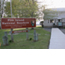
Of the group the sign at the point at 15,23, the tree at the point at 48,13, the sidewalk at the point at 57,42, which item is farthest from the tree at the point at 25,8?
the sidewalk at the point at 57,42

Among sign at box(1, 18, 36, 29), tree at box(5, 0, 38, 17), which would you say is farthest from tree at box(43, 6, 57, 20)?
sign at box(1, 18, 36, 29)

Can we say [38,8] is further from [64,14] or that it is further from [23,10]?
[64,14]

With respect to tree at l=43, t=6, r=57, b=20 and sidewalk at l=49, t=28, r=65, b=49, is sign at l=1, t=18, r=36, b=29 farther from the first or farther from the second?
tree at l=43, t=6, r=57, b=20

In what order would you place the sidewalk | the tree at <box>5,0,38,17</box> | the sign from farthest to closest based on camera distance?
the tree at <box>5,0,38,17</box>, the sign, the sidewalk

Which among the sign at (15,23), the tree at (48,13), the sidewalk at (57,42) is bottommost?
the sidewalk at (57,42)

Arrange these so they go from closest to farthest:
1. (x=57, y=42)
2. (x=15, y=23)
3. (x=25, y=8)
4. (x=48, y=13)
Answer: (x=57, y=42) < (x=15, y=23) < (x=25, y=8) < (x=48, y=13)

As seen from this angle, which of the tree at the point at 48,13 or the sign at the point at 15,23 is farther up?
the tree at the point at 48,13

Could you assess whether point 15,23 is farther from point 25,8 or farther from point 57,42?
point 25,8

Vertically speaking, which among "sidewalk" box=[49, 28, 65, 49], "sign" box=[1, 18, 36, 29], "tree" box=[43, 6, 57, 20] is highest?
"tree" box=[43, 6, 57, 20]

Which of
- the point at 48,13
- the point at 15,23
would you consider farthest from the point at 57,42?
the point at 48,13

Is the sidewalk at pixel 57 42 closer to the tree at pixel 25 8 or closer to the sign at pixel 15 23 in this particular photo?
the sign at pixel 15 23

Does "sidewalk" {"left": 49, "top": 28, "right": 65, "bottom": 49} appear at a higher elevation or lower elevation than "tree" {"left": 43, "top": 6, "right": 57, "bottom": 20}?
lower

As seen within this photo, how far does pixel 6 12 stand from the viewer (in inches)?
594

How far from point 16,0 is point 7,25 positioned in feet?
23.4
